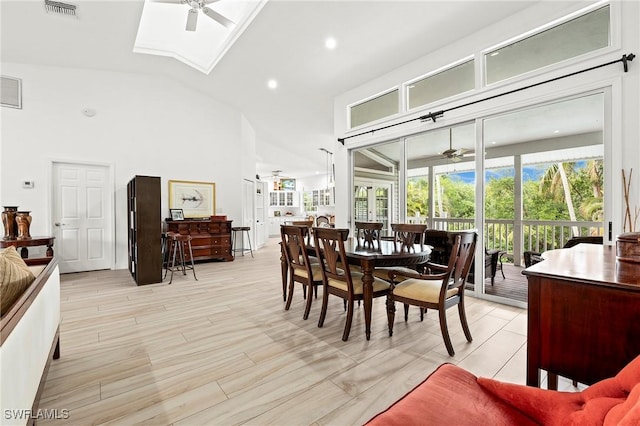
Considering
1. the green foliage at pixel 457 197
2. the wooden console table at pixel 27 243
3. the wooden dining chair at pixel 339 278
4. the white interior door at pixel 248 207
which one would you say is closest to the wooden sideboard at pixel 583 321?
the wooden dining chair at pixel 339 278

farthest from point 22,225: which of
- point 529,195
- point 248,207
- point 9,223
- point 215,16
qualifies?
point 529,195

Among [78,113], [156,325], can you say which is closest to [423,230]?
[156,325]

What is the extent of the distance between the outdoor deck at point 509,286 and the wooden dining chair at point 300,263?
7.42ft

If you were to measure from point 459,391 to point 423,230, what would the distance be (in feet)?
7.90

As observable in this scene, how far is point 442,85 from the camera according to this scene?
13.5ft

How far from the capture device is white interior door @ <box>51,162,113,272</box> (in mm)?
5180

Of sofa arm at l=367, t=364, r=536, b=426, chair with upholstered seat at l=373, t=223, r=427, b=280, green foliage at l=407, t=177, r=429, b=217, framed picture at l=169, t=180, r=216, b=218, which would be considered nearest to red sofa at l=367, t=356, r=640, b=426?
sofa arm at l=367, t=364, r=536, b=426

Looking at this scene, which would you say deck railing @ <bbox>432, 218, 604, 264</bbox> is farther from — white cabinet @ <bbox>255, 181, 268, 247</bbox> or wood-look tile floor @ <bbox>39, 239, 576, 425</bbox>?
white cabinet @ <bbox>255, 181, 268, 247</bbox>

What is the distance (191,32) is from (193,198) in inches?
125

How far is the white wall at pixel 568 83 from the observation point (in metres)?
2.62

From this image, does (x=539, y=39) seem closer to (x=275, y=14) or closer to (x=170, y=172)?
(x=275, y=14)

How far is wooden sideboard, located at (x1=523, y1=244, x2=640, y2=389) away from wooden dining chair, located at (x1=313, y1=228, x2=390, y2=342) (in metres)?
1.36

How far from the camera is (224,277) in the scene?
16.4 feet

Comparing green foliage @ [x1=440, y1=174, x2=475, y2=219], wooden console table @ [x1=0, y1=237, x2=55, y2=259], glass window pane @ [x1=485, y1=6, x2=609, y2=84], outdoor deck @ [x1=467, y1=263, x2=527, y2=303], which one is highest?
glass window pane @ [x1=485, y1=6, x2=609, y2=84]
